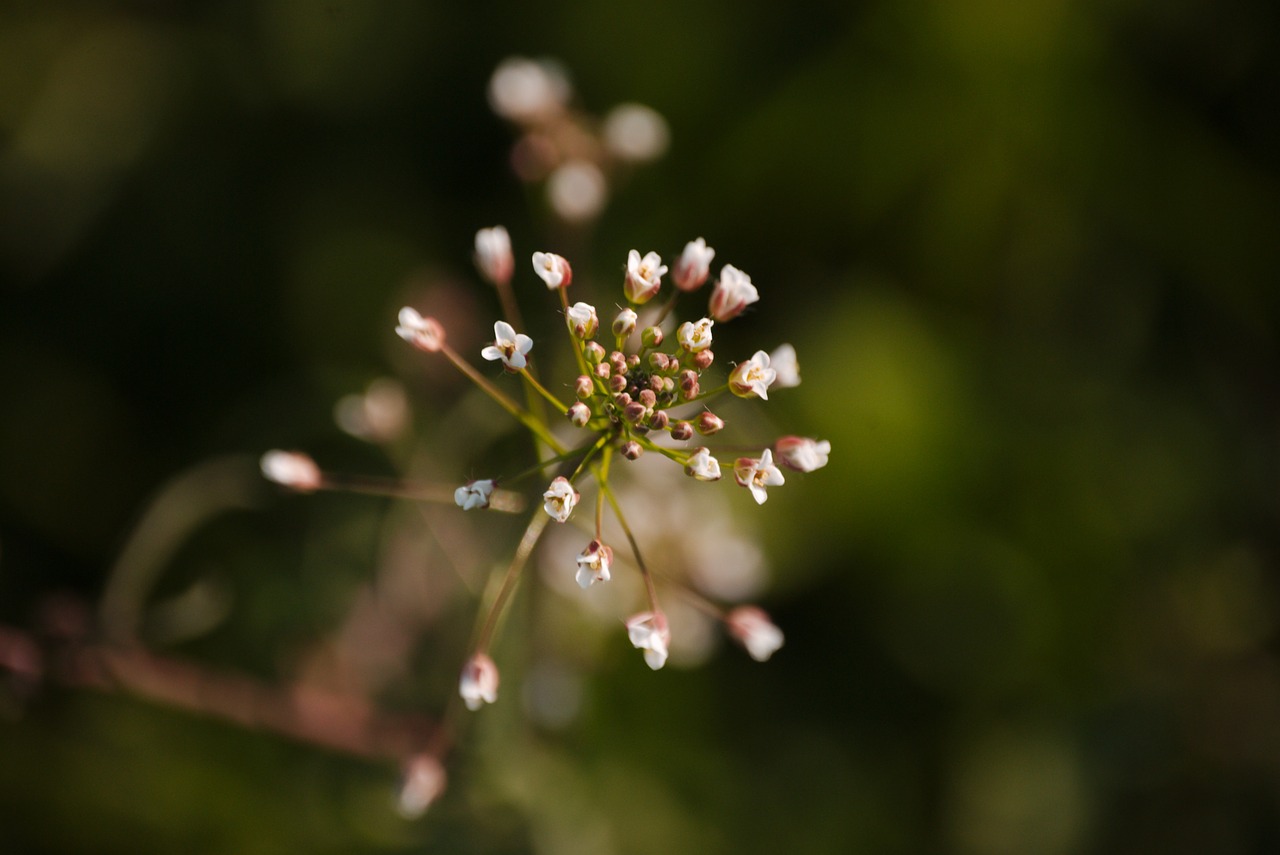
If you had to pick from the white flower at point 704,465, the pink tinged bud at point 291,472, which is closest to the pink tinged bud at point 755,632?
the white flower at point 704,465

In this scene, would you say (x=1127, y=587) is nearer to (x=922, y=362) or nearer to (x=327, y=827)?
(x=922, y=362)

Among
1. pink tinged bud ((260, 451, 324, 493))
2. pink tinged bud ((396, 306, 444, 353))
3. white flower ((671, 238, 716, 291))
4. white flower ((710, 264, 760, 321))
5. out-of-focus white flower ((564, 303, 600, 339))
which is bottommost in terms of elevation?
pink tinged bud ((260, 451, 324, 493))

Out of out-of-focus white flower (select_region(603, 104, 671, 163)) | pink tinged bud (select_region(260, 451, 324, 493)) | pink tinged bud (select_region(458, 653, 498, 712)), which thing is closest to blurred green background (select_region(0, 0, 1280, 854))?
out-of-focus white flower (select_region(603, 104, 671, 163))

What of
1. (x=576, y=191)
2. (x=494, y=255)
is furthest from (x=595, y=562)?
(x=576, y=191)

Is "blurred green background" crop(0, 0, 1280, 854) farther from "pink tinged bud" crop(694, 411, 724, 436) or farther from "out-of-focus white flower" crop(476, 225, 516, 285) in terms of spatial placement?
"pink tinged bud" crop(694, 411, 724, 436)

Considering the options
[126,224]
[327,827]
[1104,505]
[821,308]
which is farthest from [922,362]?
[126,224]

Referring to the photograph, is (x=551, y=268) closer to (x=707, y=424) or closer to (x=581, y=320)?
(x=581, y=320)
